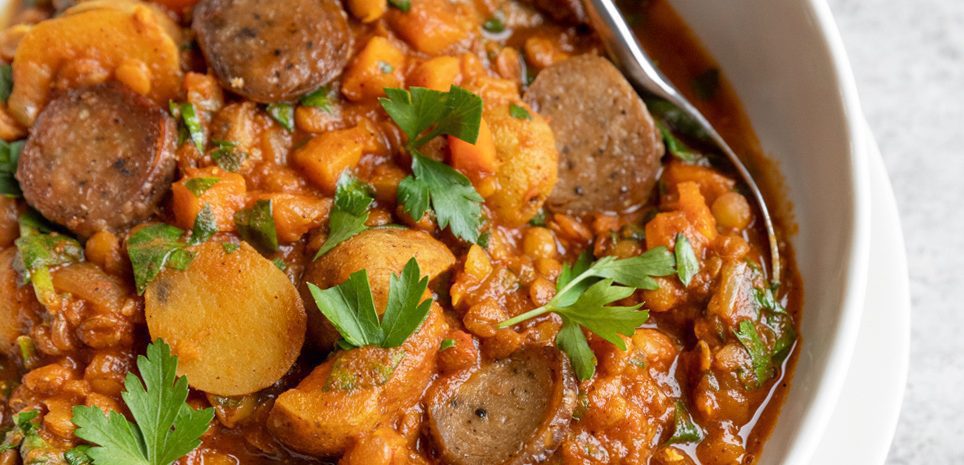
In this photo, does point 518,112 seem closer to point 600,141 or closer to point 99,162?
point 600,141

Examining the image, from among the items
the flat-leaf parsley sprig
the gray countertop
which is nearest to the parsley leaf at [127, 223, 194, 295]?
the flat-leaf parsley sprig

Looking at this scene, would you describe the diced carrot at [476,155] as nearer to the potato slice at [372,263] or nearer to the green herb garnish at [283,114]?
the potato slice at [372,263]

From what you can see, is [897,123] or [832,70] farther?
[897,123]

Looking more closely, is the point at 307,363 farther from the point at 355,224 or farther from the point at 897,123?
the point at 897,123

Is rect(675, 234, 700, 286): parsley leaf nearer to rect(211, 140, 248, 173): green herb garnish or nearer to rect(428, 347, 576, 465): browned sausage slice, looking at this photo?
rect(428, 347, 576, 465): browned sausage slice

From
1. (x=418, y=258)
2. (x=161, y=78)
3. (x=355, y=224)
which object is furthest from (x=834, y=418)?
(x=161, y=78)

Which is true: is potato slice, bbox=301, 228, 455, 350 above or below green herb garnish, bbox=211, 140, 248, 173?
below

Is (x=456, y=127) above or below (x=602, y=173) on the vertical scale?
above
